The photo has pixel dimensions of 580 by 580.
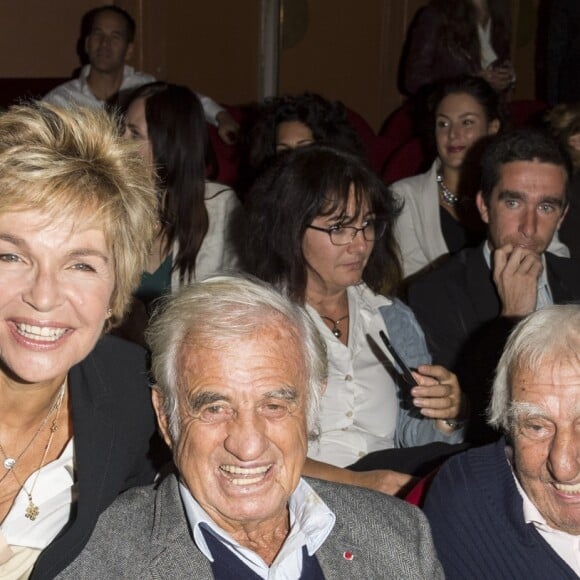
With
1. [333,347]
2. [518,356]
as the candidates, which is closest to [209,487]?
[518,356]

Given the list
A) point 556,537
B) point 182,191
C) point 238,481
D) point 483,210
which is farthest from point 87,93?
point 556,537

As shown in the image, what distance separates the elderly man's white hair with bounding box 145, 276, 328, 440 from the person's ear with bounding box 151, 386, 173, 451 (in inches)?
0.7

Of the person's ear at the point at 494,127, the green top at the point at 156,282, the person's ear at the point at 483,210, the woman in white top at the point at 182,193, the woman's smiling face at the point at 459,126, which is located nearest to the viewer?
the person's ear at the point at 483,210

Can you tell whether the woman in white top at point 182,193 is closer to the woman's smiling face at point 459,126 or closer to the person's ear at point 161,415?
the woman's smiling face at point 459,126

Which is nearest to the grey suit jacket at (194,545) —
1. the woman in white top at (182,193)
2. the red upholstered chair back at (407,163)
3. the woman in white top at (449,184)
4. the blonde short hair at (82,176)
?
the blonde short hair at (82,176)

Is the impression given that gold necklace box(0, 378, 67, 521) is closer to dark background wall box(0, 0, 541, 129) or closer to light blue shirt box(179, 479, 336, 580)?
light blue shirt box(179, 479, 336, 580)

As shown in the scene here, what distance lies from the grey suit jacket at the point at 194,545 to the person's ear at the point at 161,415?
0.24 feet

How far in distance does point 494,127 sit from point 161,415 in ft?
9.02

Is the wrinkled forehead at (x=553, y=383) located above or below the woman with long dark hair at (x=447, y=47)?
below

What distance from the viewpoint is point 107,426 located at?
183 centimetres

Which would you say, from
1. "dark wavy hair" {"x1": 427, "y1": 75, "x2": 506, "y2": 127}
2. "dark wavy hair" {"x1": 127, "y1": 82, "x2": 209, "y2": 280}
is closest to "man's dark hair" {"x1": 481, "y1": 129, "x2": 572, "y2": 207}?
"dark wavy hair" {"x1": 127, "y1": 82, "x2": 209, "y2": 280}

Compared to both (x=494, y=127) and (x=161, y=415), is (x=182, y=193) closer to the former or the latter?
(x=494, y=127)

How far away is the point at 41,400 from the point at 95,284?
283 millimetres

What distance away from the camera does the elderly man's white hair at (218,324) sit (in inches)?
67.3
